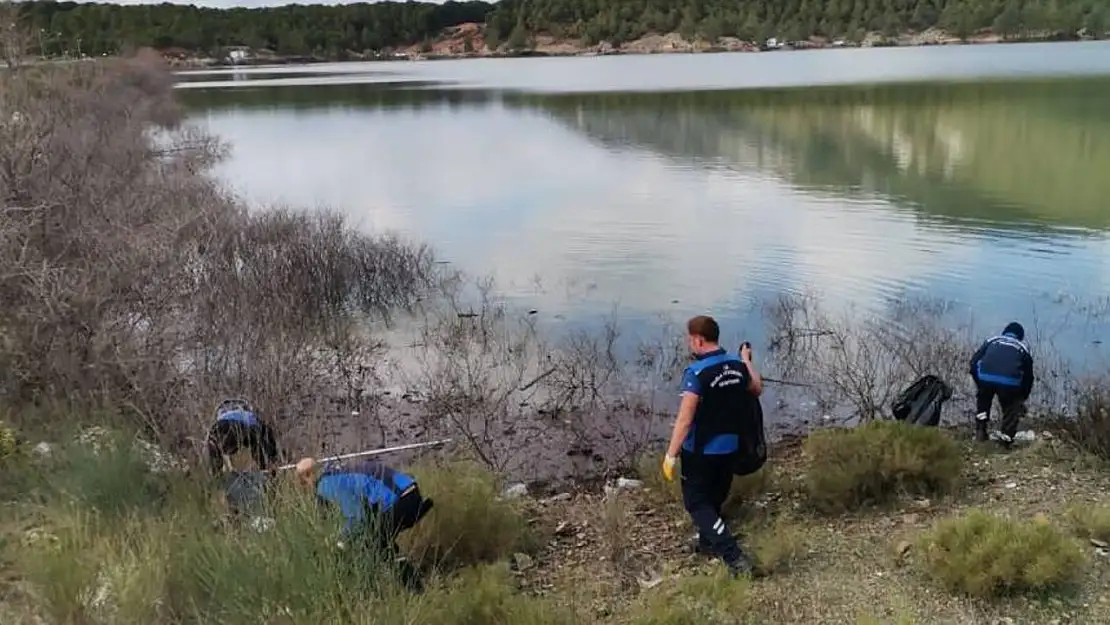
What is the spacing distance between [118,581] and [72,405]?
514cm

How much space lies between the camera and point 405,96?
72.4 m

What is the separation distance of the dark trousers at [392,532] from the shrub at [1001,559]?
312 cm

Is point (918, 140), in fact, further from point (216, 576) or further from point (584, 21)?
point (584, 21)

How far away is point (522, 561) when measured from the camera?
7648 mm

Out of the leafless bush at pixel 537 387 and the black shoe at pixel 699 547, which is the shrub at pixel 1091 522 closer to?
the black shoe at pixel 699 547

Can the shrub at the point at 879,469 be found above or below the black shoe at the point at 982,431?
above

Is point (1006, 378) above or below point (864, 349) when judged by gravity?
above

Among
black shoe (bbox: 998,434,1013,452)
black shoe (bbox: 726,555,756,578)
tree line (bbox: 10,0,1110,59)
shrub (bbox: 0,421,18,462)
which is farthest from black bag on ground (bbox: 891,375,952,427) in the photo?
tree line (bbox: 10,0,1110,59)

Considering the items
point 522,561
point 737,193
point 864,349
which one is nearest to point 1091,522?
point 522,561

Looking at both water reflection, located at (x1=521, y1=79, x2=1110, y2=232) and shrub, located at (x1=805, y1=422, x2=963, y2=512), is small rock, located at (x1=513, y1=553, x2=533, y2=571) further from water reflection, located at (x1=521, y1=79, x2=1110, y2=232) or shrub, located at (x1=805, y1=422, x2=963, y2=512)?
water reflection, located at (x1=521, y1=79, x2=1110, y2=232)

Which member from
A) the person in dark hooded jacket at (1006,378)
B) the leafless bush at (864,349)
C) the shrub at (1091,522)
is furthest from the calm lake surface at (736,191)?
the shrub at (1091,522)

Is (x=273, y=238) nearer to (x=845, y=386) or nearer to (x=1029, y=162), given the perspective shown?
Answer: (x=845, y=386)

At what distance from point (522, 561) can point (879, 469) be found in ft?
9.78

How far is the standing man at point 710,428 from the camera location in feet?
22.2
